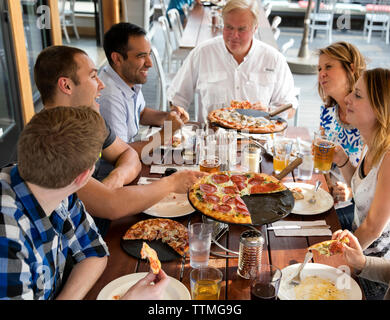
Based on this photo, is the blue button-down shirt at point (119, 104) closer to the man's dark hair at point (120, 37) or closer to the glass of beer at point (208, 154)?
the man's dark hair at point (120, 37)

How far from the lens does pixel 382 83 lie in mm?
1954

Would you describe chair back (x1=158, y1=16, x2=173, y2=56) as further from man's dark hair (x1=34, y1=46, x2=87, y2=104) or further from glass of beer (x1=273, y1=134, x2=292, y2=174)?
glass of beer (x1=273, y1=134, x2=292, y2=174)

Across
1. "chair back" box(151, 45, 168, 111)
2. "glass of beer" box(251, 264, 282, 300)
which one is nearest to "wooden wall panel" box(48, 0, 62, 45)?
"chair back" box(151, 45, 168, 111)

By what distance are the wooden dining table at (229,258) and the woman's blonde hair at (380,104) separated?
40 cm

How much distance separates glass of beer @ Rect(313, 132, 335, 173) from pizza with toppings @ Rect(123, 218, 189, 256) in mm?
880

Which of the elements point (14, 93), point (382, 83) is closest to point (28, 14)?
point (14, 93)

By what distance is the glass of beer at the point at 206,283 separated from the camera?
134 centimetres

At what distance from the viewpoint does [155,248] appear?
161 cm

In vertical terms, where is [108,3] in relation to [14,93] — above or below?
above

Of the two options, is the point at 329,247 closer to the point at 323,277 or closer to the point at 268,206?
the point at 323,277

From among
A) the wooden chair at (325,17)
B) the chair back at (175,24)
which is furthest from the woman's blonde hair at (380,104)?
the wooden chair at (325,17)

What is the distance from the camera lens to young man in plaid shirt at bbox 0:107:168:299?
1.15 metres
